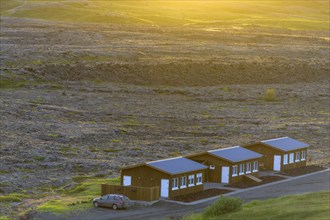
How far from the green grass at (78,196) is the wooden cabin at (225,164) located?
24.1 ft

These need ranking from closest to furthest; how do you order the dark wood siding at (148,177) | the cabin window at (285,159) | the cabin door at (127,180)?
1. the dark wood siding at (148,177)
2. the cabin door at (127,180)
3. the cabin window at (285,159)

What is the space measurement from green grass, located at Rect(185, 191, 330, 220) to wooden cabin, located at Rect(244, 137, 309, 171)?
1790cm

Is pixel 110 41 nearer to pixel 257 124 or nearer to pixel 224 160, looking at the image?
pixel 257 124

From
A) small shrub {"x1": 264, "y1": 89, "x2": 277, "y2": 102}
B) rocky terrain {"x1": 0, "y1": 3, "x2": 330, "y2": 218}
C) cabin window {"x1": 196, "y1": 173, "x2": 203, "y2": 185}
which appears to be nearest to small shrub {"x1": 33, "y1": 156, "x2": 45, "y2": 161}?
rocky terrain {"x1": 0, "y1": 3, "x2": 330, "y2": 218}

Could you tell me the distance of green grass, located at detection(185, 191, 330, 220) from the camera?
4762 cm

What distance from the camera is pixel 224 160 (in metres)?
67.8

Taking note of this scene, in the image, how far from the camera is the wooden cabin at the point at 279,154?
7519cm

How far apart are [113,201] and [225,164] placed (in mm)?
13836

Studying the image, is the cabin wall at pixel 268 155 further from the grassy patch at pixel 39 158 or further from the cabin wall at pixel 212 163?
the grassy patch at pixel 39 158

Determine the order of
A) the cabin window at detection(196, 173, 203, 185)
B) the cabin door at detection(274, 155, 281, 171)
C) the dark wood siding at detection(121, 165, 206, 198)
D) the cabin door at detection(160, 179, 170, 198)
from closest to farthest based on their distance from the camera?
Result: the cabin door at detection(160, 179, 170, 198) → the dark wood siding at detection(121, 165, 206, 198) → the cabin window at detection(196, 173, 203, 185) → the cabin door at detection(274, 155, 281, 171)

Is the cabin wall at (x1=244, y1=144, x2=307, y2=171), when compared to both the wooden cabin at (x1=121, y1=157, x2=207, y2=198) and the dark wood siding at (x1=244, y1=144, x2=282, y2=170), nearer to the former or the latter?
the dark wood siding at (x1=244, y1=144, x2=282, y2=170)

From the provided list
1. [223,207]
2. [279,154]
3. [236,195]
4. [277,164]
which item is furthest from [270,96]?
[223,207]

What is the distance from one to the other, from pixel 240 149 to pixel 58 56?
248 feet

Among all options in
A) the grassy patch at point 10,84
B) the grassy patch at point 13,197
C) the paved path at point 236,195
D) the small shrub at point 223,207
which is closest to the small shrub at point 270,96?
A: the grassy patch at point 10,84
